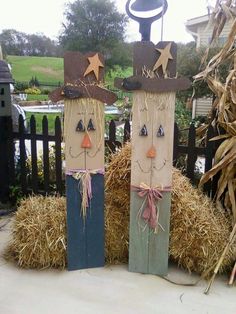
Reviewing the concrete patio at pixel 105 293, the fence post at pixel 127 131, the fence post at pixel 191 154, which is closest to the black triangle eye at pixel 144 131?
the fence post at pixel 191 154

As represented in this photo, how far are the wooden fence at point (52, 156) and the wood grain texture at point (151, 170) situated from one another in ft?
2.55

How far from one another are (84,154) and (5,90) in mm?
1843

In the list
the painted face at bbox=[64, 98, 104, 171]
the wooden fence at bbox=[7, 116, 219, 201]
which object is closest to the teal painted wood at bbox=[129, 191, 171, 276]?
the painted face at bbox=[64, 98, 104, 171]

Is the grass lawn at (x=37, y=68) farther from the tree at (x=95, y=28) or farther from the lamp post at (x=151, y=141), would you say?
the lamp post at (x=151, y=141)

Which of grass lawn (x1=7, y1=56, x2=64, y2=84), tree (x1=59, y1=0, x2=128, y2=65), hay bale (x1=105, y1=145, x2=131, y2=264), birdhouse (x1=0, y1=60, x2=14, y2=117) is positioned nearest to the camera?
hay bale (x1=105, y1=145, x2=131, y2=264)

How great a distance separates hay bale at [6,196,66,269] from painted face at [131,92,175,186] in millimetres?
721

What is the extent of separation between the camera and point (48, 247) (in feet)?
9.53

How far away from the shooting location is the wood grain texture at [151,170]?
2672 mm

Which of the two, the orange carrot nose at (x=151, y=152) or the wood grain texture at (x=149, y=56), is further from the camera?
the orange carrot nose at (x=151, y=152)

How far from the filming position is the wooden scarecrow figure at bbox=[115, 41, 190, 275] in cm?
261

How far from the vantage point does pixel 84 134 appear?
2.76 metres

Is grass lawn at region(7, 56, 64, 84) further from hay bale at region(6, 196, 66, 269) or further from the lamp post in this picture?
the lamp post

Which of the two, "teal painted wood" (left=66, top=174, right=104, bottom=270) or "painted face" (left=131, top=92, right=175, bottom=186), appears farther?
"teal painted wood" (left=66, top=174, right=104, bottom=270)

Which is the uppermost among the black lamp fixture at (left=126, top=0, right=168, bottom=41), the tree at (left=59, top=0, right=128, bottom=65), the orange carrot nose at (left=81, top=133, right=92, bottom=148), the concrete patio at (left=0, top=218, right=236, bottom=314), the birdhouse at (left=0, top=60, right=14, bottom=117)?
the tree at (left=59, top=0, right=128, bottom=65)
